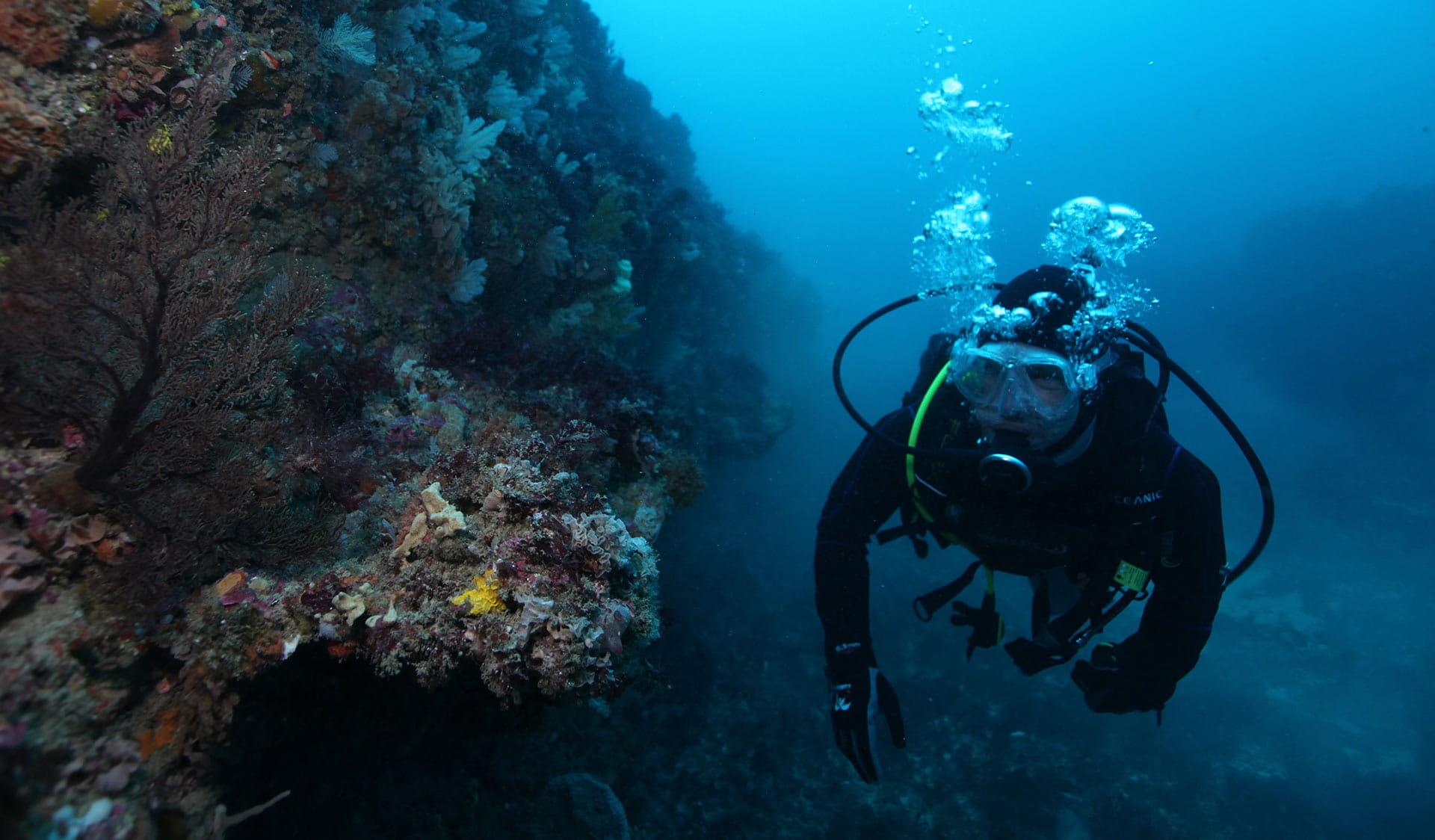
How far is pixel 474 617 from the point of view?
2148 mm

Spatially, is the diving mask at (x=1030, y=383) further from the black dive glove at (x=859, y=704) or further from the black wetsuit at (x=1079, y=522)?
the black dive glove at (x=859, y=704)

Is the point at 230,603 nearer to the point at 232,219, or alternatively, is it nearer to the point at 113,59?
the point at 232,219

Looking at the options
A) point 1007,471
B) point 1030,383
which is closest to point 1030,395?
point 1030,383

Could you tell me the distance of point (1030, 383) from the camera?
11.2 ft

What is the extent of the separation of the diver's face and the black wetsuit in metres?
0.22

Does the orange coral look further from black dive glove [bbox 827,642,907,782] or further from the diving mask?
the diving mask

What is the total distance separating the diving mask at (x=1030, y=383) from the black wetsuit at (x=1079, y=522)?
0.90 feet

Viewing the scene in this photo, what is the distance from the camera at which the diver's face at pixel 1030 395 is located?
3377 mm

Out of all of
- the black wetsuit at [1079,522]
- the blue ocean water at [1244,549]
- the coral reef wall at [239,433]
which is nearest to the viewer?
the coral reef wall at [239,433]

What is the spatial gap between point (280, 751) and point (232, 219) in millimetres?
2446

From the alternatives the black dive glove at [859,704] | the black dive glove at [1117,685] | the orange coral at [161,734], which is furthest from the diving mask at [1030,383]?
the orange coral at [161,734]

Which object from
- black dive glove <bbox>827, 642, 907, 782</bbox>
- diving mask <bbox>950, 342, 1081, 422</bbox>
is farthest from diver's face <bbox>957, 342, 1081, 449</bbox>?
black dive glove <bbox>827, 642, 907, 782</bbox>

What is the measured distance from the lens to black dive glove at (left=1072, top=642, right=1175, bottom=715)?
3244 mm

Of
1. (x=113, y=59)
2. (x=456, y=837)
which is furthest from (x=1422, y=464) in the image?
(x=113, y=59)
